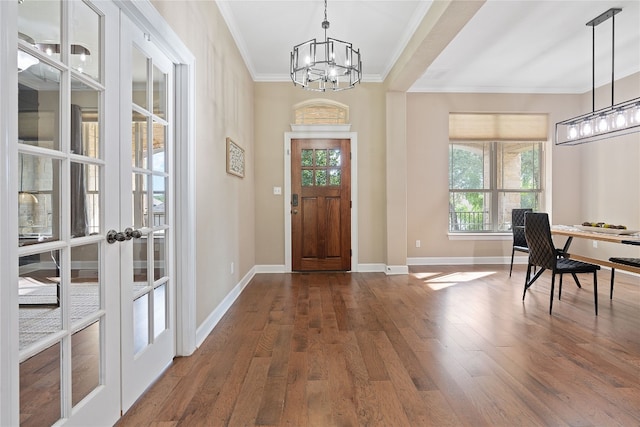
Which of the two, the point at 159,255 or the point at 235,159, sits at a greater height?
the point at 235,159

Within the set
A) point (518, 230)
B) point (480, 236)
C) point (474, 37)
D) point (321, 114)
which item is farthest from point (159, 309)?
point (480, 236)

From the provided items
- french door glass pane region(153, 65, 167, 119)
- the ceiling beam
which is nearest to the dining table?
the ceiling beam

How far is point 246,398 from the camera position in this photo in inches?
73.0

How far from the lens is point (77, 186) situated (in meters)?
1.42

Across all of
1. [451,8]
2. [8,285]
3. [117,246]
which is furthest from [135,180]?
[451,8]

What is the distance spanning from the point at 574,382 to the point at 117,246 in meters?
2.54

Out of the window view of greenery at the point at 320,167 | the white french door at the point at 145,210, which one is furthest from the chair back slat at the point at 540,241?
the white french door at the point at 145,210

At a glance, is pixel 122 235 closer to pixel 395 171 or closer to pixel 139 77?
pixel 139 77

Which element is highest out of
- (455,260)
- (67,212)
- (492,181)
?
(492,181)

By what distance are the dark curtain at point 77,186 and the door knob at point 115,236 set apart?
0.13 m

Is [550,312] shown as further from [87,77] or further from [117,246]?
[87,77]

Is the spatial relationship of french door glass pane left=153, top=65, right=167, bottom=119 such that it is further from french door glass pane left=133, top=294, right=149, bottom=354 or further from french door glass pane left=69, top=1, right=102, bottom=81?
french door glass pane left=133, top=294, right=149, bottom=354

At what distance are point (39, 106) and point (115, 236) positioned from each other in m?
0.63

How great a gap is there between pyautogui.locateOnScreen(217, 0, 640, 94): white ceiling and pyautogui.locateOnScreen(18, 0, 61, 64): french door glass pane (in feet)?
7.14
